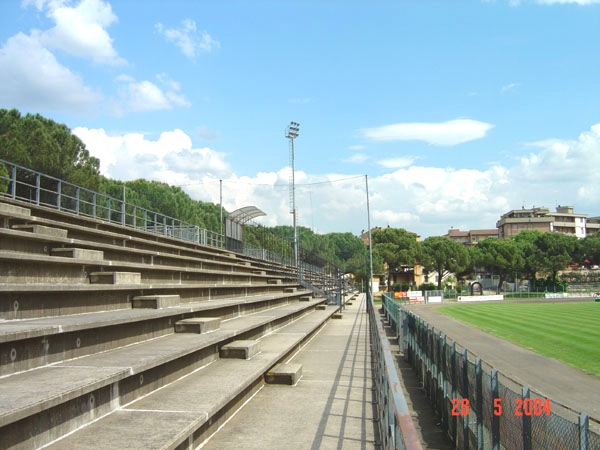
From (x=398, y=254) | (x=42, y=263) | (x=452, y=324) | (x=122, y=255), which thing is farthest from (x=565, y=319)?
(x=398, y=254)

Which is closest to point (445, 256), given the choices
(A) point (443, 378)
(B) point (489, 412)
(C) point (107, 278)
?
(A) point (443, 378)

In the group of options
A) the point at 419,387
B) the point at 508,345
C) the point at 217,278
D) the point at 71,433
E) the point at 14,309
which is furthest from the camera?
the point at 508,345

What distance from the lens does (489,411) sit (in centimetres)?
567

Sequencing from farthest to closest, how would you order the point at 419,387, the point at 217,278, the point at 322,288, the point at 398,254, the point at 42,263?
the point at 398,254
the point at 322,288
the point at 217,278
the point at 419,387
the point at 42,263

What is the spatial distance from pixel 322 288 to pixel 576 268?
3825 inches

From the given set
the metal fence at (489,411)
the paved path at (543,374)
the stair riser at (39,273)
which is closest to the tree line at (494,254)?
the paved path at (543,374)

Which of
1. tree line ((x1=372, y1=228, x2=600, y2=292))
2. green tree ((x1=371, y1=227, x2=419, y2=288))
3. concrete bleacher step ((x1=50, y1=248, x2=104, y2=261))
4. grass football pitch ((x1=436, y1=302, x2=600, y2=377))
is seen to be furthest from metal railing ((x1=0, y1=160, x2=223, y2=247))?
tree line ((x1=372, y1=228, x2=600, y2=292))

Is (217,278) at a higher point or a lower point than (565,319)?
higher

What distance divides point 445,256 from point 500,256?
9.13 meters

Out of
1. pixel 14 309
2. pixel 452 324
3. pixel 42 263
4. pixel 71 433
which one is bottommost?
pixel 452 324

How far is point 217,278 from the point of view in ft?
47.5

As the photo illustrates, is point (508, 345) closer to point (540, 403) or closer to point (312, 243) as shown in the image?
point (540, 403)

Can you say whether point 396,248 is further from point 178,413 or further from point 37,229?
point 178,413

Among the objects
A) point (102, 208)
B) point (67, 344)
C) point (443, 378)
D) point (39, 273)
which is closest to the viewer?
point (67, 344)
